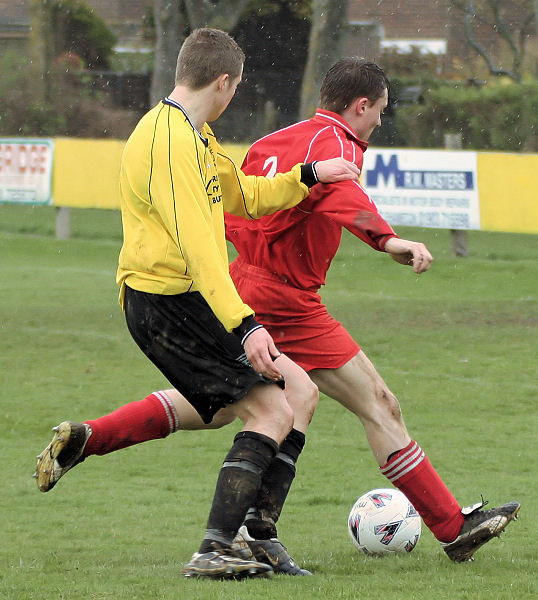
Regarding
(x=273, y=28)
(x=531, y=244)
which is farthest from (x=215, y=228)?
(x=273, y=28)

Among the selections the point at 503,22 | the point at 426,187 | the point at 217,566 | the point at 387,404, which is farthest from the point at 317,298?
the point at 503,22

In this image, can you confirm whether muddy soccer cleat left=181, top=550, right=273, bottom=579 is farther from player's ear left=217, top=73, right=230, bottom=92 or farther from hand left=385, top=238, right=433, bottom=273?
player's ear left=217, top=73, right=230, bottom=92

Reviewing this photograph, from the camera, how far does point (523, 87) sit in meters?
24.6

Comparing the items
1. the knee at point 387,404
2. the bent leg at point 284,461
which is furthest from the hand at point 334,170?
the knee at point 387,404

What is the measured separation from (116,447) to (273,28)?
29.3 meters

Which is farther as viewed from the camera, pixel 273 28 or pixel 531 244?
pixel 273 28

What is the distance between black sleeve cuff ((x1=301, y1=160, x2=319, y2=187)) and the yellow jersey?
363 mm

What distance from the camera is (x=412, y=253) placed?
14.4ft

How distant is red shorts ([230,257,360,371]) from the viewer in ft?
16.1

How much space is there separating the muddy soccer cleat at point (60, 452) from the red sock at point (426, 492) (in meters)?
1.21

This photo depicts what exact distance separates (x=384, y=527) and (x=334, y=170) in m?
1.45

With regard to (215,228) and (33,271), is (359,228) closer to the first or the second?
(215,228)

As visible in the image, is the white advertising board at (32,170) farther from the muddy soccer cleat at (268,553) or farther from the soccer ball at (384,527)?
the muddy soccer cleat at (268,553)

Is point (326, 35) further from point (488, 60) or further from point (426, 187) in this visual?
point (426, 187)
